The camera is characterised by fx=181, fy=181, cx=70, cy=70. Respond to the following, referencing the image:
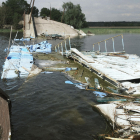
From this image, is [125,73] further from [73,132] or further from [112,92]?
[73,132]

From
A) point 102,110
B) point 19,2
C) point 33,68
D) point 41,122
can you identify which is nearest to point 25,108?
point 41,122

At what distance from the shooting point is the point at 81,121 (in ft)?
32.6

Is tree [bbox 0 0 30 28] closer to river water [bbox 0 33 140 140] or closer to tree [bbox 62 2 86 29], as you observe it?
tree [bbox 62 2 86 29]

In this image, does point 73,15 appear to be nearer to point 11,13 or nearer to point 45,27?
point 45,27

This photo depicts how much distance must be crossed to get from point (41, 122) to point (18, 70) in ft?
28.0

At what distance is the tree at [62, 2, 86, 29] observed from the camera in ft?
300

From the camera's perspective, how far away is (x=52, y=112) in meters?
10.9

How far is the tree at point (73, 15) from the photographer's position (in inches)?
3598

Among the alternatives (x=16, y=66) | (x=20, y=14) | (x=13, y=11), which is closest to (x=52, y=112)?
(x=16, y=66)

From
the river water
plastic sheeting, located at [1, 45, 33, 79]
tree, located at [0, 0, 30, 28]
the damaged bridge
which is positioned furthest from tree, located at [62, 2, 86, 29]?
the river water

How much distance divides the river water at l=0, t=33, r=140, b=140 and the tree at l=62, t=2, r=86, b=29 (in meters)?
80.4

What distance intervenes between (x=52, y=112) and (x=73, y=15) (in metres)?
86.7

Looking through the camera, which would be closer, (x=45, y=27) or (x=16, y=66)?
(x=16, y=66)

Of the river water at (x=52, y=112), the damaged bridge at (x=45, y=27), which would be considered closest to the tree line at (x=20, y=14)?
the damaged bridge at (x=45, y=27)
